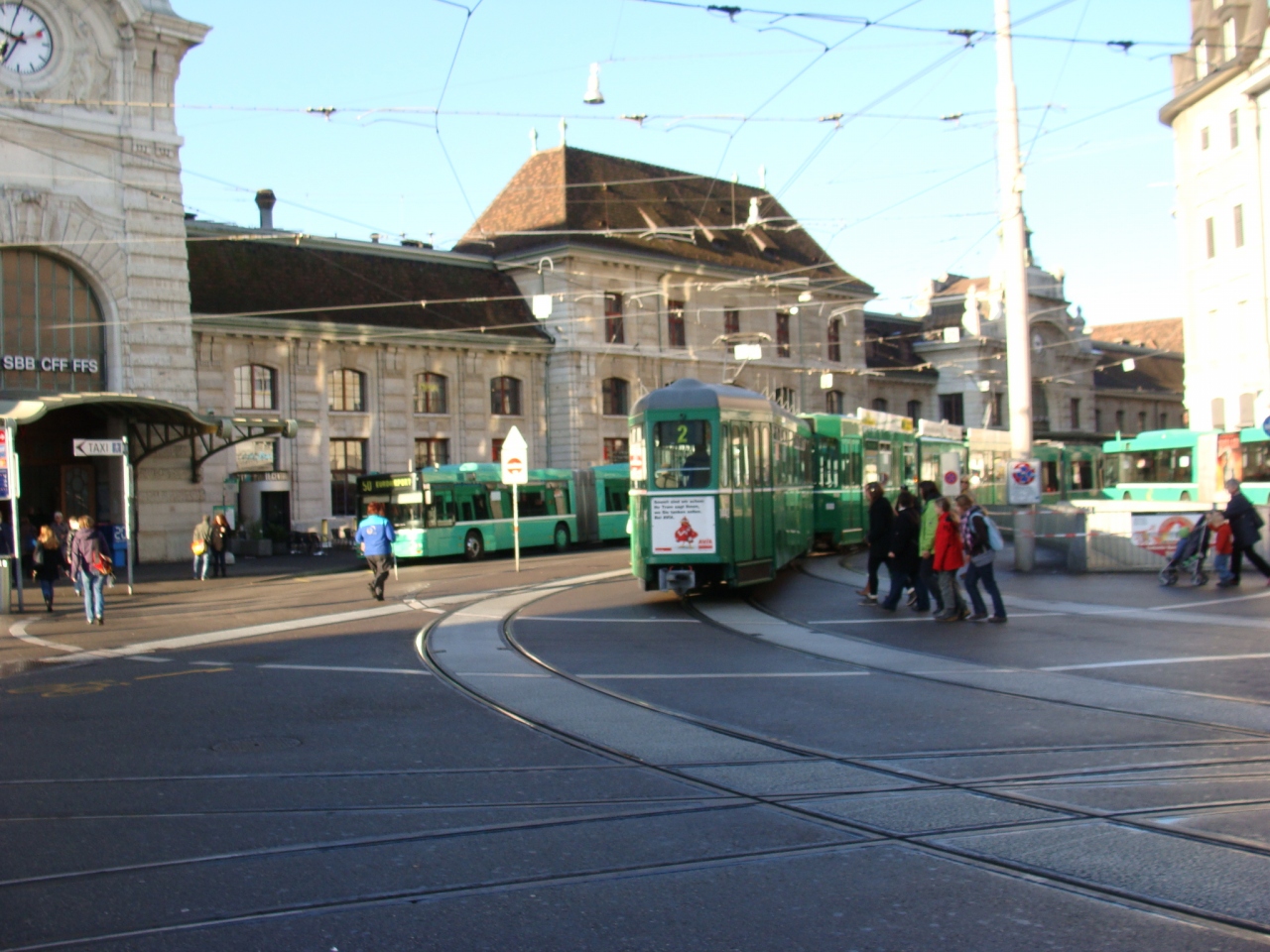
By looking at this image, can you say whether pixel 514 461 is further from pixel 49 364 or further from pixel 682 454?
pixel 49 364

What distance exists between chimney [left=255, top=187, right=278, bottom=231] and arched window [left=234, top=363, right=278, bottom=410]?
8700 mm

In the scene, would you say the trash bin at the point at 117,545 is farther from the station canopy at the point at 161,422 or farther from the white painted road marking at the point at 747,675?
the white painted road marking at the point at 747,675

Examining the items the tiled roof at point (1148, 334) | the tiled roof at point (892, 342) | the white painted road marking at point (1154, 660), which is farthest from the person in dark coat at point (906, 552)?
the tiled roof at point (1148, 334)

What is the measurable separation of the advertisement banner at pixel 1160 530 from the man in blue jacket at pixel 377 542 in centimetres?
1355

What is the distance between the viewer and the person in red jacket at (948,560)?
613 inches

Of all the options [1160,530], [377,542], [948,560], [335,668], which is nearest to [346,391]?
[377,542]

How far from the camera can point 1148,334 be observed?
94625 mm

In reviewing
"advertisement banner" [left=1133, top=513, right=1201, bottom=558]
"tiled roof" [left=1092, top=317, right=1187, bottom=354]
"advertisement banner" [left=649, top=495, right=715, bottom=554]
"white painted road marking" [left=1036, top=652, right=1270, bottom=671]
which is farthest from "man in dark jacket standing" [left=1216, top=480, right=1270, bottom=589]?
"tiled roof" [left=1092, top=317, right=1187, bottom=354]

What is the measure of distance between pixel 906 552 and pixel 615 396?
118ft

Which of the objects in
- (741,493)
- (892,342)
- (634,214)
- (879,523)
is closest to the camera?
(879,523)

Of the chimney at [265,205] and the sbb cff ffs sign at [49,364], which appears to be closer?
the sbb cff ffs sign at [49,364]

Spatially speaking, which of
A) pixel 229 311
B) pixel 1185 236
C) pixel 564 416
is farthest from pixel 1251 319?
pixel 229 311

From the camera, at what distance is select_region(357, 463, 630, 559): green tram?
33.9m

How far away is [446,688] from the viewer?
437 inches
